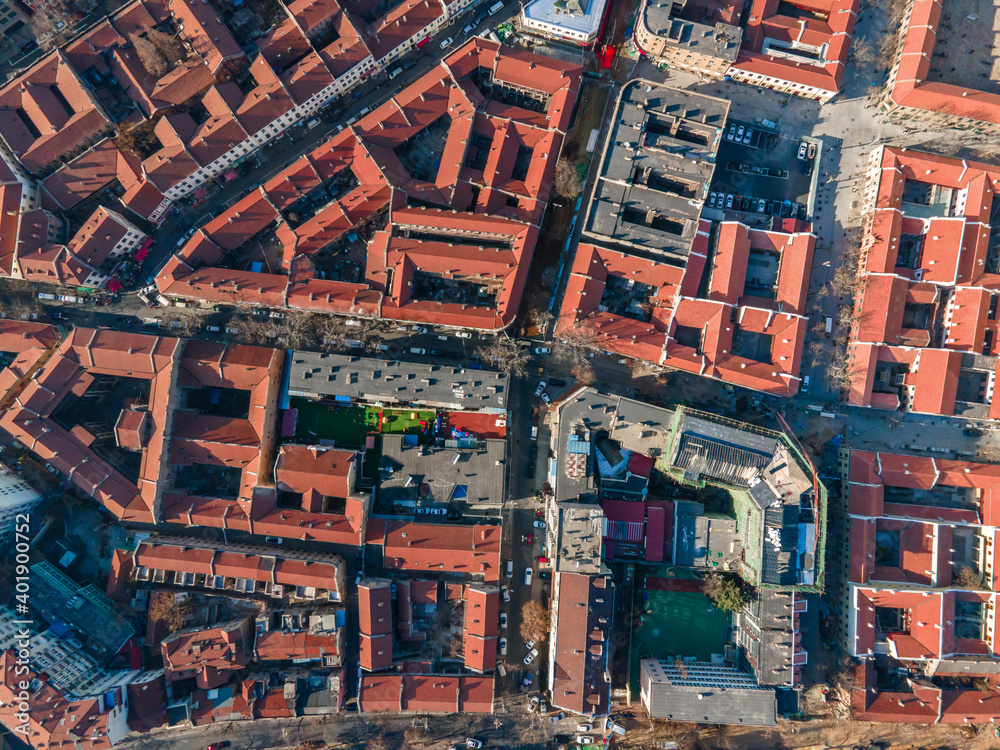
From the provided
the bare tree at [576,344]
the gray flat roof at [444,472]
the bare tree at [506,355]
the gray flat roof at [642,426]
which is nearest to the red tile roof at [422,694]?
the gray flat roof at [444,472]

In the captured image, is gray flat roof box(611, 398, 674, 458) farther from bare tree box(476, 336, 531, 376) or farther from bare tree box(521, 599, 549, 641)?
bare tree box(521, 599, 549, 641)

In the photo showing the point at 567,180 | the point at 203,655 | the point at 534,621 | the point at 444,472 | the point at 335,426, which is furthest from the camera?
the point at 335,426

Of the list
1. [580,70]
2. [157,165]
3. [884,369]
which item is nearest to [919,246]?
[884,369]

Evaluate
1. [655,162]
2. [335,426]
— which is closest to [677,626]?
[335,426]

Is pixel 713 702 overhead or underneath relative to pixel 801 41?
underneath

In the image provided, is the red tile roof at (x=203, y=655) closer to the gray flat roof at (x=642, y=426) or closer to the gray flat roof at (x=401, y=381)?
the gray flat roof at (x=401, y=381)

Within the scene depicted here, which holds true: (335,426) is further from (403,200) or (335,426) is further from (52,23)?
(52,23)

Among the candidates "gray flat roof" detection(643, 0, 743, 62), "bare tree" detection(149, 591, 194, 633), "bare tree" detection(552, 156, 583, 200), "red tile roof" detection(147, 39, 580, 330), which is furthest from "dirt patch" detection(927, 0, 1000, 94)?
"bare tree" detection(149, 591, 194, 633)
